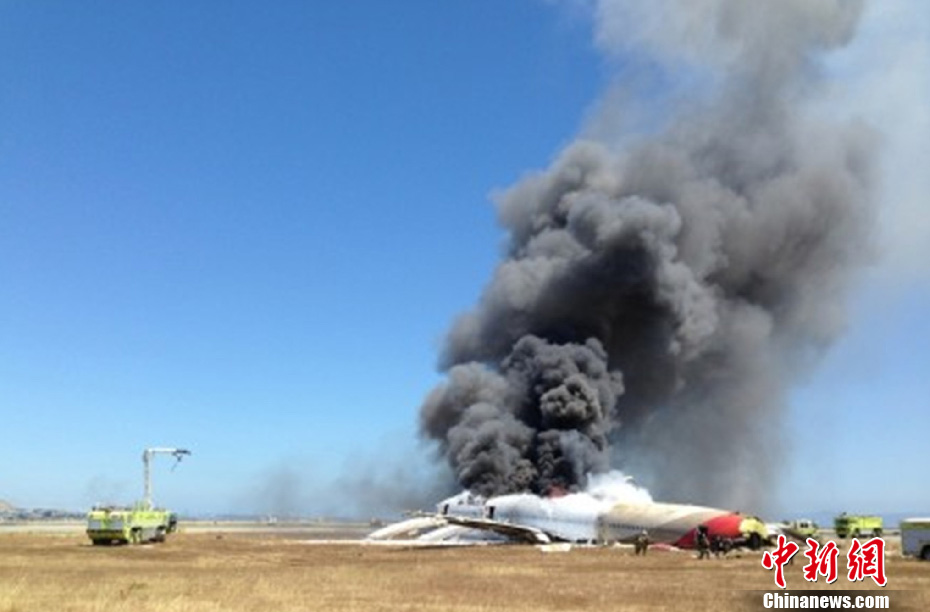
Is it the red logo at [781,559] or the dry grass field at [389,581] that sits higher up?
the red logo at [781,559]

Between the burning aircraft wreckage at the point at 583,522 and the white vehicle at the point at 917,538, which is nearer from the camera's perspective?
the white vehicle at the point at 917,538

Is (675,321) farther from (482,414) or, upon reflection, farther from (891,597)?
(891,597)

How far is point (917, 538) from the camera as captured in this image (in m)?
46.8

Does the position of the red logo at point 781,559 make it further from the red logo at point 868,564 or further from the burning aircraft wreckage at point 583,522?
the burning aircraft wreckage at point 583,522

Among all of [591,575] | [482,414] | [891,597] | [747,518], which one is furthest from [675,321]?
[891,597]

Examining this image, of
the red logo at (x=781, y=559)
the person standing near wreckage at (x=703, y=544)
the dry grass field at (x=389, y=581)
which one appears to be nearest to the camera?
the dry grass field at (x=389, y=581)

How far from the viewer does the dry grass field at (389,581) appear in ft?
85.4

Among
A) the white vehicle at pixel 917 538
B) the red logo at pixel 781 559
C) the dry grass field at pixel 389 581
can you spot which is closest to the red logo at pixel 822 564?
the dry grass field at pixel 389 581

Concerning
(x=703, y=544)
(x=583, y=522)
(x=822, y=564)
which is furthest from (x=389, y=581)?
(x=583, y=522)

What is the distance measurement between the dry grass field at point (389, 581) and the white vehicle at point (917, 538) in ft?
3.03

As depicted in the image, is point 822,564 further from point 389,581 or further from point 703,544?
point 389,581

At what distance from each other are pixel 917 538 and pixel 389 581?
84.0ft

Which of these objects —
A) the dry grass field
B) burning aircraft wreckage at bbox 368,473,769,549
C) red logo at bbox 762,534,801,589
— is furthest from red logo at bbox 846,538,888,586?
burning aircraft wreckage at bbox 368,473,769,549

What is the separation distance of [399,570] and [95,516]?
30366 millimetres
